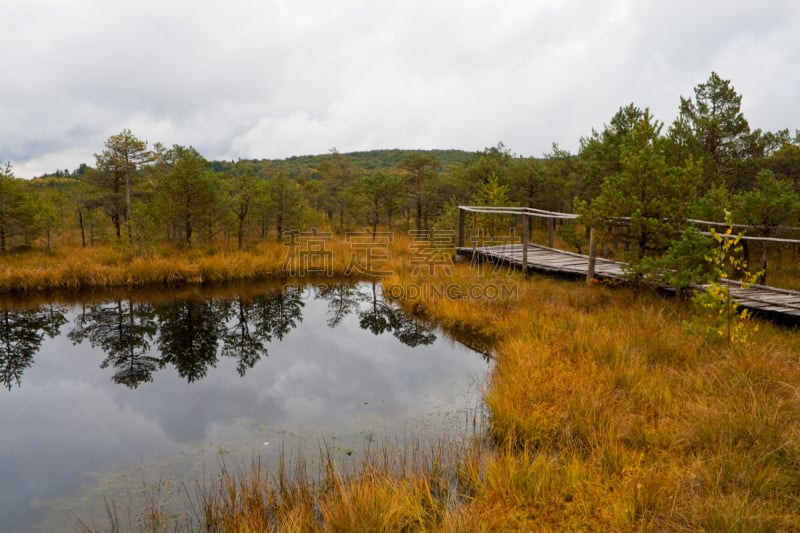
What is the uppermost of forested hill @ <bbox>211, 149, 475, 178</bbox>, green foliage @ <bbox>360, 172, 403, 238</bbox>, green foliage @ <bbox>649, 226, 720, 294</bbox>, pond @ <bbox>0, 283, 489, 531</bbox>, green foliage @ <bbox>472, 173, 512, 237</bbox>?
forested hill @ <bbox>211, 149, 475, 178</bbox>

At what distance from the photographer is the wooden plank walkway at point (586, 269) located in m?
7.43

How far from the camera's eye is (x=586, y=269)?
10898 millimetres

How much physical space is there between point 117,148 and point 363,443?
17.7 m

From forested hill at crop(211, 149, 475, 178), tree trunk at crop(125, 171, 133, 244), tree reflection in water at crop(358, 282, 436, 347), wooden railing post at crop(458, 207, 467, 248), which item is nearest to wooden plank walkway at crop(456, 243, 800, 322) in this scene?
wooden railing post at crop(458, 207, 467, 248)

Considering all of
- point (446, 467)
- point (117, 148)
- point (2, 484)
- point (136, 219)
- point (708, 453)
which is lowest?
point (2, 484)

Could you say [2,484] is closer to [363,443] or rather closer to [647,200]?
[363,443]

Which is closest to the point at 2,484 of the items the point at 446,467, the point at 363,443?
the point at 363,443

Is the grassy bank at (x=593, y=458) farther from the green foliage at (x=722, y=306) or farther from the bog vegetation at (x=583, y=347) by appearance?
the green foliage at (x=722, y=306)

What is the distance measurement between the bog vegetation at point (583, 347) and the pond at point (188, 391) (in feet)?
2.41

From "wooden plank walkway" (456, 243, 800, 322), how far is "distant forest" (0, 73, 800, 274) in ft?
4.57

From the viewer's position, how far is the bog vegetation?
347 centimetres

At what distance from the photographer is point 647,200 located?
308 inches

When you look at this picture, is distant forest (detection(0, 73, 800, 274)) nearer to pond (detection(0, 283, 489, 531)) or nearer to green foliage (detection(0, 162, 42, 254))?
green foliage (detection(0, 162, 42, 254))

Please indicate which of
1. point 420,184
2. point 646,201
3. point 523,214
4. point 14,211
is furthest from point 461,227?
point 14,211
